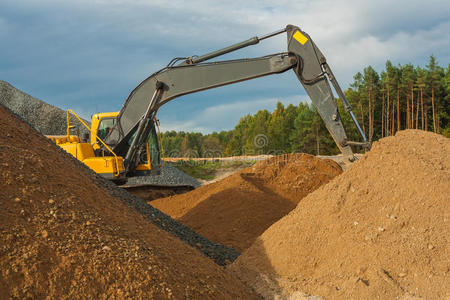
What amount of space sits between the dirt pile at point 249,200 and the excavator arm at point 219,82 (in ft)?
7.02

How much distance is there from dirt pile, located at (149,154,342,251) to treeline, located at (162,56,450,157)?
69.5ft

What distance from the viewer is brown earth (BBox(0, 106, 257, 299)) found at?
3.52m

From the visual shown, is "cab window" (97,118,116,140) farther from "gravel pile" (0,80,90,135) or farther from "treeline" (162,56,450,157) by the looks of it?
"treeline" (162,56,450,157)

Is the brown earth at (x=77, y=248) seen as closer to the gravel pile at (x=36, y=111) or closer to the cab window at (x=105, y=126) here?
the cab window at (x=105, y=126)

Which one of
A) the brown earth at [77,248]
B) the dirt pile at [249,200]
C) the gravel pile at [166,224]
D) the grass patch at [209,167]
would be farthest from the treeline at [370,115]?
the brown earth at [77,248]

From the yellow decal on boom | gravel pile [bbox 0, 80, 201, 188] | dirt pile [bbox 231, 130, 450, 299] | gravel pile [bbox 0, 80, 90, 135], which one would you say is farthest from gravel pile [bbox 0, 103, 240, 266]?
gravel pile [bbox 0, 80, 90, 135]

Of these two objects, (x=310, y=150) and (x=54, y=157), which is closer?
(x=54, y=157)

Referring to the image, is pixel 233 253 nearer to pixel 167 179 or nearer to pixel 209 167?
pixel 167 179

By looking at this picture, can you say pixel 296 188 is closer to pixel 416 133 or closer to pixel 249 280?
pixel 416 133

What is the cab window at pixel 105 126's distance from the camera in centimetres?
1105

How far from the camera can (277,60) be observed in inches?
347

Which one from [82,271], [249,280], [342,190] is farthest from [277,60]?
[82,271]

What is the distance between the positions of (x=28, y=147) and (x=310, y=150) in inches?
1738

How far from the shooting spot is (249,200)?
10227 millimetres
